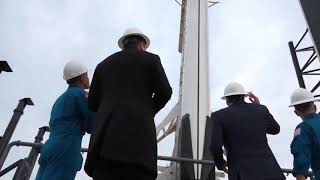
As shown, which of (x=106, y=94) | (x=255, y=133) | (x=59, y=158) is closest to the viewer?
(x=106, y=94)

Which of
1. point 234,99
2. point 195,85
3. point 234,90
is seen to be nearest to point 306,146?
point 234,99

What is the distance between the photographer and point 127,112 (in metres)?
2.79

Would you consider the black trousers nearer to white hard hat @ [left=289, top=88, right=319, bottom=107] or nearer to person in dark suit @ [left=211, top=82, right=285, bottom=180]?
person in dark suit @ [left=211, top=82, right=285, bottom=180]

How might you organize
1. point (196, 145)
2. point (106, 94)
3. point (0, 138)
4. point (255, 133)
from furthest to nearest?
1. point (0, 138)
2. point (196, 145)
3. point (255, 133)
4. point (106, 94)

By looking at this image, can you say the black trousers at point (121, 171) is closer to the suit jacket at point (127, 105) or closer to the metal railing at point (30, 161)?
the suit jacket at point (127, 105)

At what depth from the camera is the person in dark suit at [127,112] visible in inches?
105

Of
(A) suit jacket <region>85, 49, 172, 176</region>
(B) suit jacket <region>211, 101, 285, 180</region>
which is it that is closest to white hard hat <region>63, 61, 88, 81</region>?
(A) suit jacket <region>85, 49, 172, 176</region>

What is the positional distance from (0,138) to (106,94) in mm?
4694

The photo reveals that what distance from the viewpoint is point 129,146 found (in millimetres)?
2680

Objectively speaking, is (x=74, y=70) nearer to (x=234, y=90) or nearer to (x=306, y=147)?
(x=234, y=90)

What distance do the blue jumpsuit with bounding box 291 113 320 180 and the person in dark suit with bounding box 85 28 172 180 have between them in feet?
5.26

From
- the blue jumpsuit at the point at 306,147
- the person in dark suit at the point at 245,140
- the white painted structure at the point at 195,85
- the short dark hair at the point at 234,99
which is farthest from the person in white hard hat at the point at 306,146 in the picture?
the white painted structure at the point at 195,85

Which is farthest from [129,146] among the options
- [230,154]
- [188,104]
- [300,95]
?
[188,104]

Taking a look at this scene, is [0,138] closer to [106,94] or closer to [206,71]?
[206,71]
